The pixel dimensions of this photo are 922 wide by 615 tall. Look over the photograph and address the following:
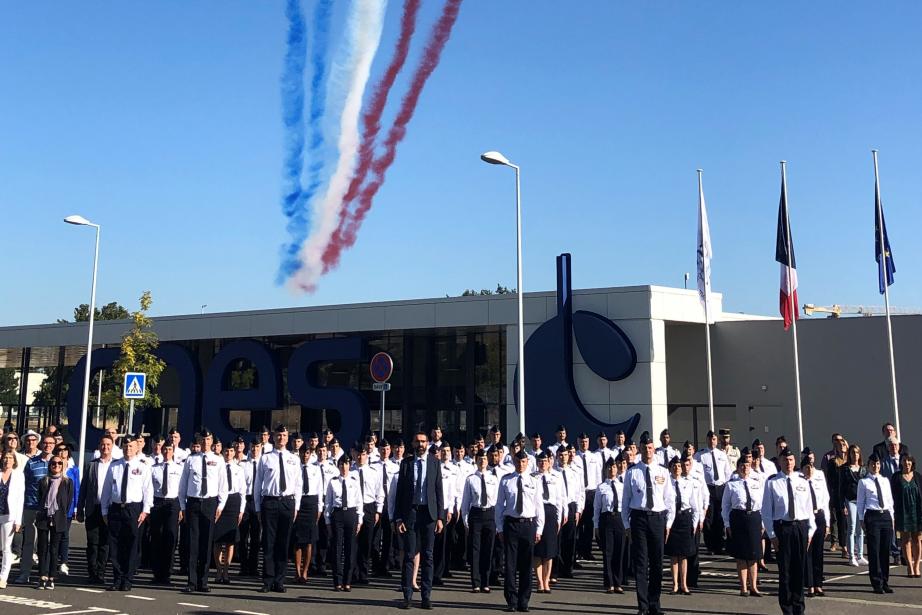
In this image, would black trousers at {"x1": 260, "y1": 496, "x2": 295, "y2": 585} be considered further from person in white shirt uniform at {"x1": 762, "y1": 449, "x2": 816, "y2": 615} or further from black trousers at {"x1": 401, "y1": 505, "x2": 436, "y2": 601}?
person in white shirt uniform at {"x1": 762, "y1": 449, "x2": 816, "y2": 615}

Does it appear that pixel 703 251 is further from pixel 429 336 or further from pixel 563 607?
pixel 563 607

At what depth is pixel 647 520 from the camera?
10.9 metres

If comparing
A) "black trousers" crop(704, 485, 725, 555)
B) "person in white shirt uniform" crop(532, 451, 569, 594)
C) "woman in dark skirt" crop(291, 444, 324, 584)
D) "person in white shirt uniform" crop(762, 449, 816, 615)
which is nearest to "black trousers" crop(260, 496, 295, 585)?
"woman in dark skirt" crop(291, 444, 324, 584)

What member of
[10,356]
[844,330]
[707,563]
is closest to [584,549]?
[707,563]

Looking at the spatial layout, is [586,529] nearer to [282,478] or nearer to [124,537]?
[282,478]

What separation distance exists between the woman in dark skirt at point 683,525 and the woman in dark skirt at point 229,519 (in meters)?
6.18

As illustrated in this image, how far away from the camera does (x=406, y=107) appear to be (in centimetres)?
2383

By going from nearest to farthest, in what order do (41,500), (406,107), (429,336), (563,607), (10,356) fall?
(563,607)
(41,500)
(406,107)
(429,336)
(10,356)

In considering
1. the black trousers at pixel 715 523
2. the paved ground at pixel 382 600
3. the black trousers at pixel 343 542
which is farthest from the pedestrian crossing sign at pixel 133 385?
the black trousers at pixel 715 523

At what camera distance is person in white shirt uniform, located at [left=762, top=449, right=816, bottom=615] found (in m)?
10.2

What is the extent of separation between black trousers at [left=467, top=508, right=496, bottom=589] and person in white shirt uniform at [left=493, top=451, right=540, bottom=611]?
1.28 metres

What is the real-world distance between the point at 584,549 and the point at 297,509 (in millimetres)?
5474

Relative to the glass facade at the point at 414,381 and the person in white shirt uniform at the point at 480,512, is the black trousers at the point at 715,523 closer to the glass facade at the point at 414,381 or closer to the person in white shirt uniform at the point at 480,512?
the person in white shirt uniform at the point at 480,512

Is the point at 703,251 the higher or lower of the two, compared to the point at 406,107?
lower
